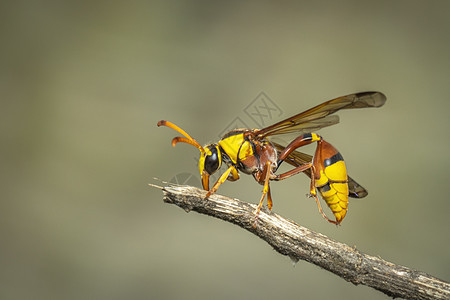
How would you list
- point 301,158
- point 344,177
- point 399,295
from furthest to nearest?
point 301,158
point 344,177
point 399,295

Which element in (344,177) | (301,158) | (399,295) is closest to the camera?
(399,295)

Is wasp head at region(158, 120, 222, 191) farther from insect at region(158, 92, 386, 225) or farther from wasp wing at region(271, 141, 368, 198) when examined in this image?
wasp wing at region(271, 141, 368, 198)

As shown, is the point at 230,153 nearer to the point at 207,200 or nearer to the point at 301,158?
the point at 207,200

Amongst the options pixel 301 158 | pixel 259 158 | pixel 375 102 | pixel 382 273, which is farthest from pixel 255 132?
pixel 382 273

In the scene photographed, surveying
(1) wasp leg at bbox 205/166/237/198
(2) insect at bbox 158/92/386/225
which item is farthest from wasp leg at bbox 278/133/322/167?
(1) wasp leg at bbox 205/166/237/198

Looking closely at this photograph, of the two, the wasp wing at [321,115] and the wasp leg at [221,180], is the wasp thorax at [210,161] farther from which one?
the wasp wing at [321,115]

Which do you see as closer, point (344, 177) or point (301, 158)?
point (344, 177)

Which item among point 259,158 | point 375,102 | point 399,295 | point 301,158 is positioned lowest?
point 399,295

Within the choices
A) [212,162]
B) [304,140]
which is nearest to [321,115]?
[304,140]
